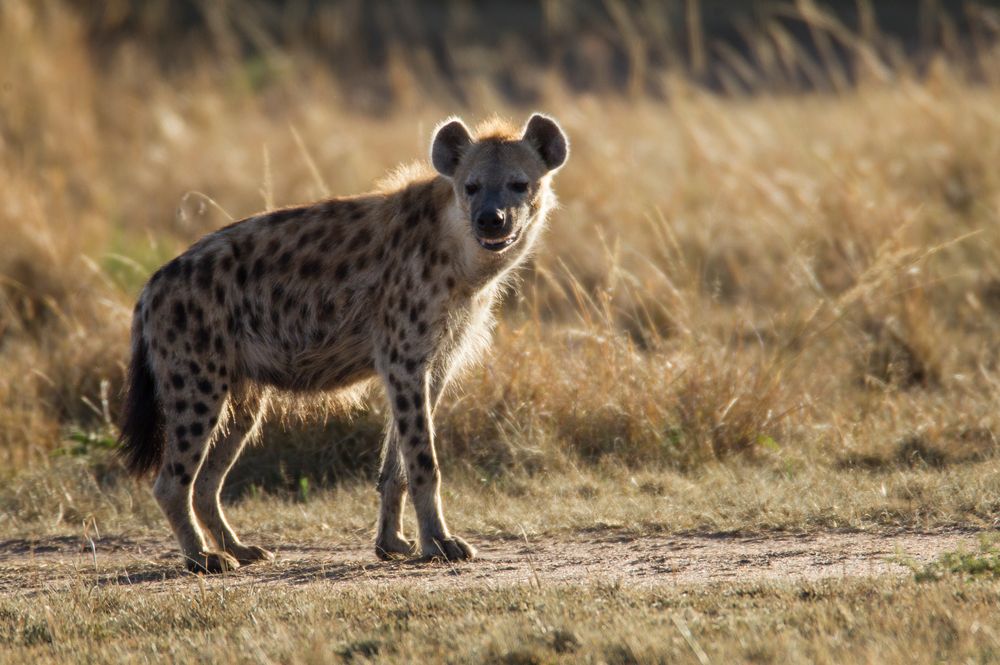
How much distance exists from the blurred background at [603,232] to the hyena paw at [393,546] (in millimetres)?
984

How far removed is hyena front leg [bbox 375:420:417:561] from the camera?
191 inches

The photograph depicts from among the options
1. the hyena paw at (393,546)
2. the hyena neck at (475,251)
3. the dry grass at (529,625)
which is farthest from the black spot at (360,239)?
the dry grass at (529,625)

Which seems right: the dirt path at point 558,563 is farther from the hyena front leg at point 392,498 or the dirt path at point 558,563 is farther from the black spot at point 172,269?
the black spot at point 172,269

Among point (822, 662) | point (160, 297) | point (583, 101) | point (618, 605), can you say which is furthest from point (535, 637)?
point (583, 101)

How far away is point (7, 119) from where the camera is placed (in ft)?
34.0

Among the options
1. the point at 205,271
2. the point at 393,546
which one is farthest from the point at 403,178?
the point at 393,546

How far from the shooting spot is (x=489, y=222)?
15.3 feet

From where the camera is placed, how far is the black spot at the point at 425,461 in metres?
4.72

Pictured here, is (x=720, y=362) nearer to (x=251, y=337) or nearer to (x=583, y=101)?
(x=251, y=337)

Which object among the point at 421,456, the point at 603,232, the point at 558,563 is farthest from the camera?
the point at 603,232

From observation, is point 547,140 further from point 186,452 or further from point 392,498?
point 186,452

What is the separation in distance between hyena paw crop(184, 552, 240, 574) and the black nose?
135cm

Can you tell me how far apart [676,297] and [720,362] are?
484mm

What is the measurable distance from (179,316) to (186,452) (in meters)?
0.45
